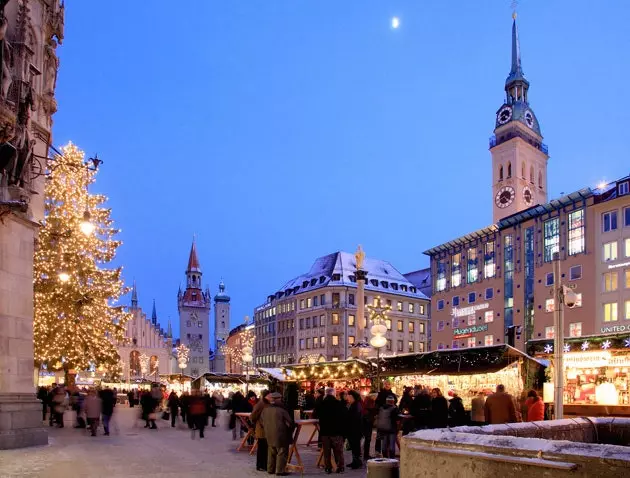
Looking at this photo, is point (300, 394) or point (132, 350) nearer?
point (300, 394)

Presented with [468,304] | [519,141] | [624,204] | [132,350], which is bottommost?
[132,350]

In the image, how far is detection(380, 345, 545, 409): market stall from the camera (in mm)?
21750

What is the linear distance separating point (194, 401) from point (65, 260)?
12097 millimetres

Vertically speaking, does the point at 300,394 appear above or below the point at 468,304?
below

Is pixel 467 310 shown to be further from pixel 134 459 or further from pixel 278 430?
pixel 278 430

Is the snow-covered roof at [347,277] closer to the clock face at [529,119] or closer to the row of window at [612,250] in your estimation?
the clock face at [529,119]

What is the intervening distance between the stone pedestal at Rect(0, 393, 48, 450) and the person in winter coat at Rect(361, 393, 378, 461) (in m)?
7.83

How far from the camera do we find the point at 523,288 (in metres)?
68.4

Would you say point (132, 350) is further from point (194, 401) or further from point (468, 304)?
point (194, 401)

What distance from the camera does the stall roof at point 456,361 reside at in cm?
2167

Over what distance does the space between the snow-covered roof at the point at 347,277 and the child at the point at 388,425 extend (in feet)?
262

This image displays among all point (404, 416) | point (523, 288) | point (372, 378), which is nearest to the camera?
point (404, 416)

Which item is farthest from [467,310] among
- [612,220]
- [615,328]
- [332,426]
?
[332,426]

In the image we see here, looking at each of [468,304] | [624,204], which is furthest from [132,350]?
[624,204]
